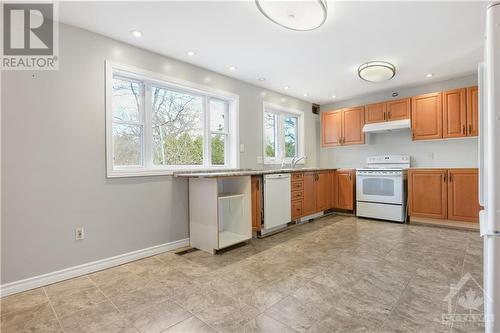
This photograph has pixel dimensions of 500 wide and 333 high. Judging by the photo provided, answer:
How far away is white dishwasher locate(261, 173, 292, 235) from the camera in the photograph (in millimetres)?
3615

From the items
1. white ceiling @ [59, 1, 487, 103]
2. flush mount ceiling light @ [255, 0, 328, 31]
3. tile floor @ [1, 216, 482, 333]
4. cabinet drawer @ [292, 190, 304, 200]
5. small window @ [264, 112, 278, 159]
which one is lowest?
tile floor @ [1, 216, 482, 333]

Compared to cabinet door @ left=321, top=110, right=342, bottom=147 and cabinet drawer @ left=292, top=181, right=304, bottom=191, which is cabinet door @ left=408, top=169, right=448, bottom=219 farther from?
cabinet drawer @ left=292, top=181, right=304, bottom=191

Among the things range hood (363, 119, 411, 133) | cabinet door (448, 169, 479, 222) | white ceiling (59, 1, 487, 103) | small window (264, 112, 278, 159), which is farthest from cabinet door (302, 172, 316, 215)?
cabinet door (448, 169, 479, 222)

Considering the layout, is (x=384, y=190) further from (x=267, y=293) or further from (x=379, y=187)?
(x=267, y=293)

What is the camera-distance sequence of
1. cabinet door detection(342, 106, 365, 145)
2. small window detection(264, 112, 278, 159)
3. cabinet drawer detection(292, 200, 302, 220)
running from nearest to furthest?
1. cabinet drawer detection(292, 200, 302, 220)
2. small window detection(264, 112, 278, 159)
3. cabinet door detection(342, 106, 365, 145)

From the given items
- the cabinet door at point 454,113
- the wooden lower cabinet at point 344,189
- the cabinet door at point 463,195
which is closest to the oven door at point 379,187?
the wooden lower cabinet at point 344,189

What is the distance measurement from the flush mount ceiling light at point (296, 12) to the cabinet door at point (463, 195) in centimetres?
346

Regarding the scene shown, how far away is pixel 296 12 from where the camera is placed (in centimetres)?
212

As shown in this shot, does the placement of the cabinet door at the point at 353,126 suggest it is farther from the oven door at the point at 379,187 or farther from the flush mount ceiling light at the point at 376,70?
the flush mount ceiling light at the point at 376,70

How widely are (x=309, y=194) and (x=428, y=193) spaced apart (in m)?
1.97

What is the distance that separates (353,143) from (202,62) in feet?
11.6

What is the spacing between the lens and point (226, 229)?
362 cm

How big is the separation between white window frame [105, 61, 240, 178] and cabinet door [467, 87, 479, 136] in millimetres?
3754

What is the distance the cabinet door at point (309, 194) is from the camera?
14.5 ft
